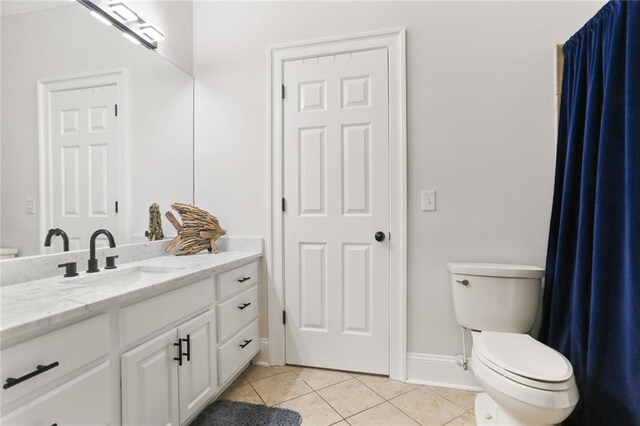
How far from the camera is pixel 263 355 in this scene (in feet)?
7.08

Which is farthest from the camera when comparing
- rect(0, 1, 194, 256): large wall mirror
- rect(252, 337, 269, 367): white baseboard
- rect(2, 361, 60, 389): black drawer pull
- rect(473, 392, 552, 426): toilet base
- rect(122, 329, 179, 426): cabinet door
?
rect(252, 337, 269, 367): white baseboard

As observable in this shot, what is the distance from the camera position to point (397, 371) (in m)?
1.94

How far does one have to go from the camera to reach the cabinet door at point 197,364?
1377 millimetres

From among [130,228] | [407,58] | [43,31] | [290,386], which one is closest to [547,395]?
[290,386]

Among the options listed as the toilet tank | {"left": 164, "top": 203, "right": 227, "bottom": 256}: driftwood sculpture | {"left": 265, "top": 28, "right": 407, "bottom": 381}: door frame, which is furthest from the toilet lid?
{"left": 164, "top": 203, "right": 227, "bottom": 256}: driftwood sculpture

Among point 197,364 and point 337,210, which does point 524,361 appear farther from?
point 197,364

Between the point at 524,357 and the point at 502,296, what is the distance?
0.40 meters

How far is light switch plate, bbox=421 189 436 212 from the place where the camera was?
1.90 metres

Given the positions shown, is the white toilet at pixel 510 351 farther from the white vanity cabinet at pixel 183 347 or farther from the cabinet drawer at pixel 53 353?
the cabinet drawer at pixel 53 353

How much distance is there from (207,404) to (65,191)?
4.13 feet

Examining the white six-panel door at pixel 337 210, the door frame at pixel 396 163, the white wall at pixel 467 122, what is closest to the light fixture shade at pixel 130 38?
the white wall at pixel 467 122

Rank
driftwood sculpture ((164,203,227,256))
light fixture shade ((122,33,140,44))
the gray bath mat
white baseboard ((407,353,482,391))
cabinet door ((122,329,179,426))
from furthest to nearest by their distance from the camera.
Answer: driftwood sculpture ((164,203,227,256))
white baseboard ((407,353,482,391))
light fixture shade ((122,33,140,44))
the gray bath mat
cabinet door ((122,329,179,426))

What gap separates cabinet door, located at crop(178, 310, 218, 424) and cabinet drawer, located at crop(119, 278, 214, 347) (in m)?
0.07

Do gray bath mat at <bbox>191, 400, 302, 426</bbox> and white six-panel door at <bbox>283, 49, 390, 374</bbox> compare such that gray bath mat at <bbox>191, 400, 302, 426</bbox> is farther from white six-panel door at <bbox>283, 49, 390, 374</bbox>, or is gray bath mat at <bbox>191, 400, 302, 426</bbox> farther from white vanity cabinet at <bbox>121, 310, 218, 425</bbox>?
white six-panel door at <bbox>283, 49, 390, 374</bbox>
